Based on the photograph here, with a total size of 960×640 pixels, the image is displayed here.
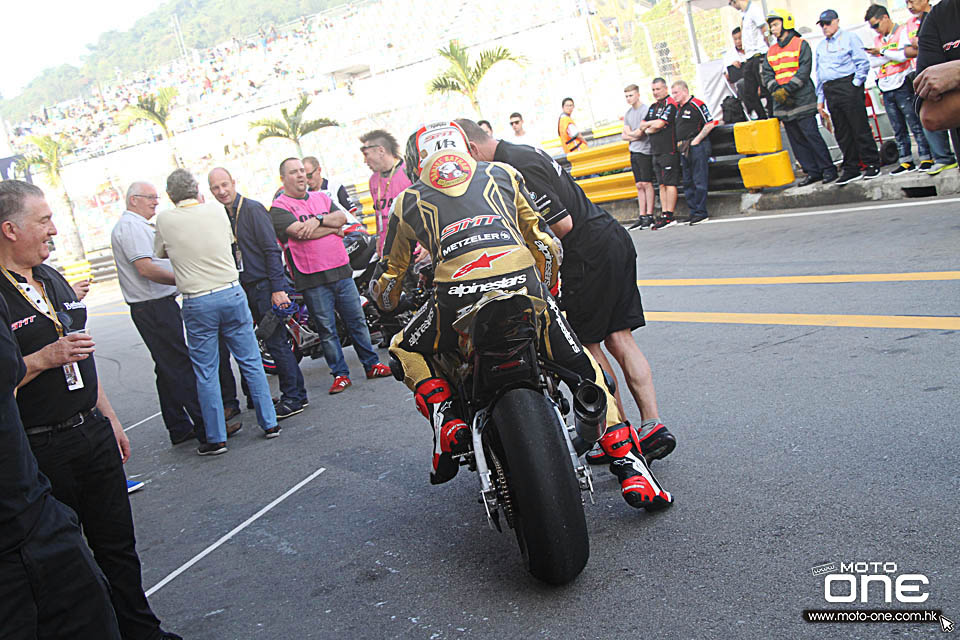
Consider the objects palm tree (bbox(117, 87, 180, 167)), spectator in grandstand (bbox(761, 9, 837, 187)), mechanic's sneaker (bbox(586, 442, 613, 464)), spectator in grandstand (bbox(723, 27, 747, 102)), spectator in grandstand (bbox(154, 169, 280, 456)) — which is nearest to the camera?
mechanic's sneaker (bbox(586, 442, 613, 464))

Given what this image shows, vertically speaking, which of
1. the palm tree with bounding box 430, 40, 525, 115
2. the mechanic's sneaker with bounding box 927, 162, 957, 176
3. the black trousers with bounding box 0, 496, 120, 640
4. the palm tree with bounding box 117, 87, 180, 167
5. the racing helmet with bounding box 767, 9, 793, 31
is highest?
the palm tree with bounding box 117, 87, 180, 167

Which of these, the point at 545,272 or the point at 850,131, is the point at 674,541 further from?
the point at 850,131

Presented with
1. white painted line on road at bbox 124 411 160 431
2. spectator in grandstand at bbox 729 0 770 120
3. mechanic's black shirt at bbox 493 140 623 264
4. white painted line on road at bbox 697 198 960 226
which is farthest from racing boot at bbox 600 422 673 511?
spectator in grandstand at bbox 729 0 770 120

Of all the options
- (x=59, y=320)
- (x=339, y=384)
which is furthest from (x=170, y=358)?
(x=59, y=320)

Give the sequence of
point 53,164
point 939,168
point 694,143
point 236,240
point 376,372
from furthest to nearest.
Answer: point 53,164
point 694,143
point 939,168
point 376,372
point 236,240

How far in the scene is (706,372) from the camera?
19.1 feet

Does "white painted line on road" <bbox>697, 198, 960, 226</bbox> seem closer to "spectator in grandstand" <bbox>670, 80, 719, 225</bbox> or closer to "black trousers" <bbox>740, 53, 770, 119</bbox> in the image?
"spectator in grandstand" <bbox>670, 80, 719, 225</bbox>

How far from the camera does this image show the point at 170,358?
712cm

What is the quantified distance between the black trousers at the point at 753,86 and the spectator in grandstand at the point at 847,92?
1726mm

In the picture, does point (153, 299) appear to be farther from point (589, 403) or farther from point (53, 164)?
point (53, 164)

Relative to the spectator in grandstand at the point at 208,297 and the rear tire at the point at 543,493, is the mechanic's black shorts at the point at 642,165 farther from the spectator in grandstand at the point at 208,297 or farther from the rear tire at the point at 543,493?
the rear tire at the point at 543,493

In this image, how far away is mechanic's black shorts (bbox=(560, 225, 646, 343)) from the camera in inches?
177

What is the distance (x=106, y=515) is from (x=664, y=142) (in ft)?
34.1

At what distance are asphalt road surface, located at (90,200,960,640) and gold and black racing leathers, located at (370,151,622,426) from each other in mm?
757
